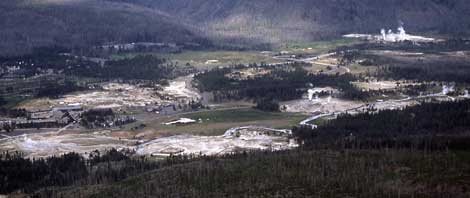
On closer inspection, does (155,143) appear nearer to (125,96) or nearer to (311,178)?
(311,178)

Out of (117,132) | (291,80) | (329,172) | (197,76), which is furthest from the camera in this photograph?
(197,76)

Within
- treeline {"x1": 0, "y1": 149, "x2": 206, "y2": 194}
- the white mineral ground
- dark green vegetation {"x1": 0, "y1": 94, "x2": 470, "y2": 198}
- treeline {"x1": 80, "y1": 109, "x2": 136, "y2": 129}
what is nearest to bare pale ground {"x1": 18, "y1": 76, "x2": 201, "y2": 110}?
the white mineral ground

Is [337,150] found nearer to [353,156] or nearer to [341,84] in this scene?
[353,156]

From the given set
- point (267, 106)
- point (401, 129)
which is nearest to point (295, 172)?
point (401, 129)

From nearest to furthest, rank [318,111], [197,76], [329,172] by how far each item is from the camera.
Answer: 1. [329,172]
2. [318,111]
3. [197,76]

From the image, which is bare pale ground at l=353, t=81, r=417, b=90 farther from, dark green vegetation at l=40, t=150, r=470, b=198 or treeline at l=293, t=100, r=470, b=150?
dark green vegetation at l=40, t=150, r=470, b=198

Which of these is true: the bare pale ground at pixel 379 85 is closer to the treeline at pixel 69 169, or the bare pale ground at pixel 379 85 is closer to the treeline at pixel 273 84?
the treeline at pixel 273 84

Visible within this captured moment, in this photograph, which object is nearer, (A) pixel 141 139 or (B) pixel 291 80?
(A) pixel 141 139

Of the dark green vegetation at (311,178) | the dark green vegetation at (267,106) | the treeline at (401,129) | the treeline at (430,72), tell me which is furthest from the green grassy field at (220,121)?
the treeline at (430,72)

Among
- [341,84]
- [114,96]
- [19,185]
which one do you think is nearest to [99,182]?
[19,185]
